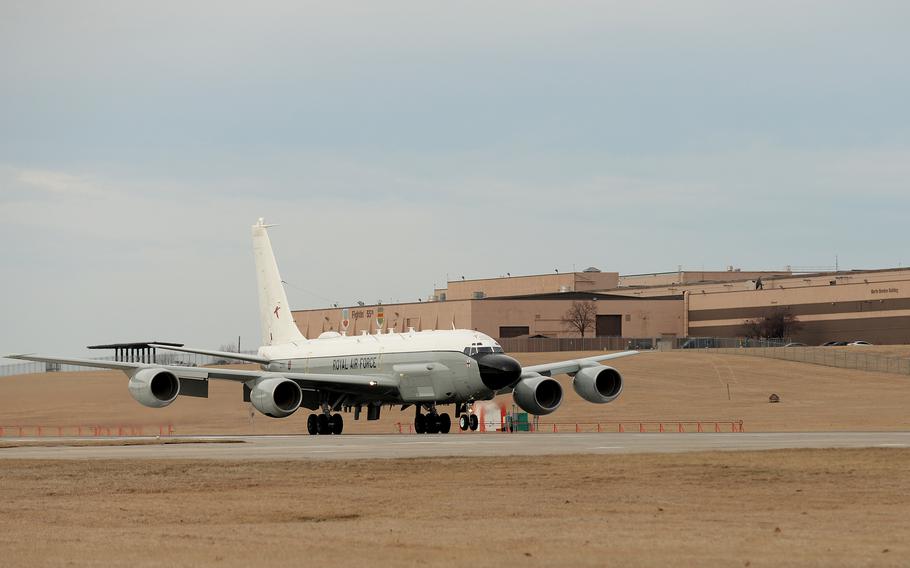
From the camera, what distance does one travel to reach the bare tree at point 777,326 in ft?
491

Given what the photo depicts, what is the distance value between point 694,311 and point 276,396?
107 metres

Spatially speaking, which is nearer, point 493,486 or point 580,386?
point 493,486

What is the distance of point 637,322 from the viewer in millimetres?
157625

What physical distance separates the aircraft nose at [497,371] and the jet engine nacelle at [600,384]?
4.61m

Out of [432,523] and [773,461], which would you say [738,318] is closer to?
[773,461]

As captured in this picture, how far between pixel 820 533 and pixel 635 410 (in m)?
72.4

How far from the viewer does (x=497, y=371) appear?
191 ft

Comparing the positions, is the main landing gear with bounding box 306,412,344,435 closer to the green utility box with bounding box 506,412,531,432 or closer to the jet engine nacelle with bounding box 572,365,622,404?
the green utility box with bounding box 506,412,531,432

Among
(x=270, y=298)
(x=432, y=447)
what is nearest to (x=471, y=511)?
(x=432, y=447)

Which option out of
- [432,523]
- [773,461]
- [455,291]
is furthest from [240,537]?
[455,291]

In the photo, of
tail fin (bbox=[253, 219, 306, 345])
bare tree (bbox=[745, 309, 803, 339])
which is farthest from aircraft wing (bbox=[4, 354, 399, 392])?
bare tree (bbox=[745, 309, 803, 339])

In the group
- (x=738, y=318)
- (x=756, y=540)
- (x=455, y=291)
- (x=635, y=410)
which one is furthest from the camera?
(x=455, y=291)

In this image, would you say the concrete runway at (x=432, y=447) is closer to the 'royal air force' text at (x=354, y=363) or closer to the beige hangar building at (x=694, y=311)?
the 'royal air force' text at (x=354, y=363)

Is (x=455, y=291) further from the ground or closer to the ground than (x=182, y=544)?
further from the ground
